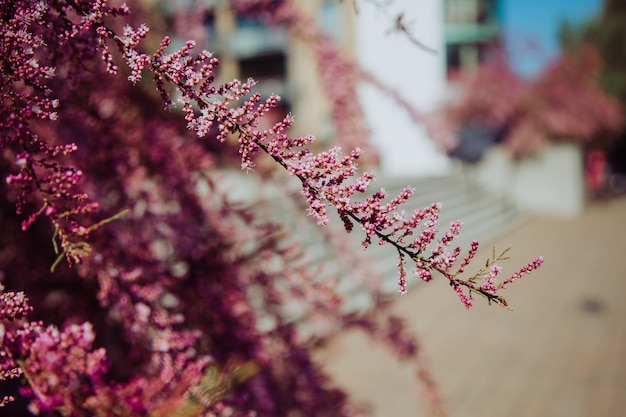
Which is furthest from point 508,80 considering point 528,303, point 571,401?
point 571,401

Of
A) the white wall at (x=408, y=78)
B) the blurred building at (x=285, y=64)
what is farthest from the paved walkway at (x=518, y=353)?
the white wall at (x=408, y=78)

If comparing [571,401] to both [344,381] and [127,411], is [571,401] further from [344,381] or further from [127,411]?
[127,411]

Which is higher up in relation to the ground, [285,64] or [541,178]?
[285,64]

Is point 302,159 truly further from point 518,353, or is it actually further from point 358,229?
point 358,229

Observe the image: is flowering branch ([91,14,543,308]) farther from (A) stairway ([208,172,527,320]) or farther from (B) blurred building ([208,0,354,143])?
(B) blurred building ([208,0,354,143])

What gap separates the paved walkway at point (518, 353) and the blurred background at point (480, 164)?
0.08 ft

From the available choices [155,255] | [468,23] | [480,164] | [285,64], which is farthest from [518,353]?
[285,64]

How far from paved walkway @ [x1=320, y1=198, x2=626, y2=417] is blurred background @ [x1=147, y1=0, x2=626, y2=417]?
0.02 meters

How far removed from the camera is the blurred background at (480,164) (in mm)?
2955

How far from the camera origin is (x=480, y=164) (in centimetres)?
1608

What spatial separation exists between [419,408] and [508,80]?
494 inches

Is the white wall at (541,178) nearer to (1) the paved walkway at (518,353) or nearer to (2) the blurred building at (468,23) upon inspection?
(1) the paved walkway at (518,353)

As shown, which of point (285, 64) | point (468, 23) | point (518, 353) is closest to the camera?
point (518, 353)

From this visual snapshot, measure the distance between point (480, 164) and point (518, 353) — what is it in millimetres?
10777
